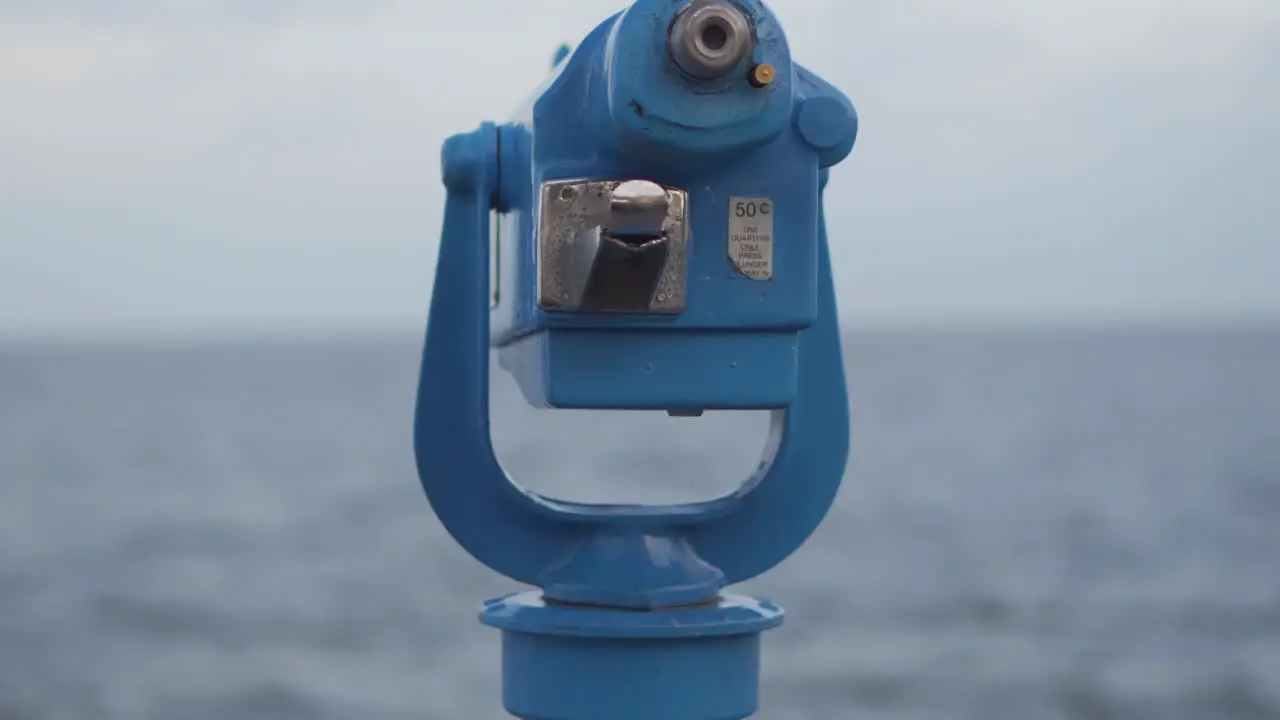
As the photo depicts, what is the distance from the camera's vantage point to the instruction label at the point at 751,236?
2422 millimetres

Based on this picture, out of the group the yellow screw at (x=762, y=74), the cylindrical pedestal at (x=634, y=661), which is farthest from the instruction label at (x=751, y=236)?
the cylindrical pedestal at (x=634, y=661)

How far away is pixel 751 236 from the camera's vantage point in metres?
2.42

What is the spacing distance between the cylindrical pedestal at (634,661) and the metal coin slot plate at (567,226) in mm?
422

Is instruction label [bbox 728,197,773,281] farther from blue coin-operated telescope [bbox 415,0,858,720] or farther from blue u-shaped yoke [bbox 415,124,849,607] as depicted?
blue u-shaped yoke [bbox 415,124,849,607]

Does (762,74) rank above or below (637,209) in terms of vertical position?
above

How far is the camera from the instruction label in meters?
2.42

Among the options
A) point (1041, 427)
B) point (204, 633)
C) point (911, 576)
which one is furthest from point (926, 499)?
point (1041, 427)

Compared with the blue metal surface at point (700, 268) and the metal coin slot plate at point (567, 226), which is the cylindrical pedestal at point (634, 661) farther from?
the metal coin slot plate at point (567, 226)

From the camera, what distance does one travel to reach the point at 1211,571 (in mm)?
18969

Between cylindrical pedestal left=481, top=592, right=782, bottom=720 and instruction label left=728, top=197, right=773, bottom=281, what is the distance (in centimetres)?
45

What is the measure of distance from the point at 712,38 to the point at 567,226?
0.28 meters

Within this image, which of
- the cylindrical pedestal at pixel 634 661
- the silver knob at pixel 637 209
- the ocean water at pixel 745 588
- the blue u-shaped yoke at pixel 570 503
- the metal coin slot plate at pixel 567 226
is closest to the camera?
the silver knob at pixel 637 209

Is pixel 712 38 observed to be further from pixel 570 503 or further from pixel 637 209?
pixel 570 503

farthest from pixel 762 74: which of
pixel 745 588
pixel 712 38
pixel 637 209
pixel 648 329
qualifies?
pixel 745 588
